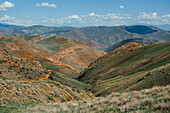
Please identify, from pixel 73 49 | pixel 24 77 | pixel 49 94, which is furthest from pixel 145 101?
pixel 73 49

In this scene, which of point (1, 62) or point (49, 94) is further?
point (1, 62)

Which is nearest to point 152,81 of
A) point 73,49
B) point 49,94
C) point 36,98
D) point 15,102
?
point 49,94

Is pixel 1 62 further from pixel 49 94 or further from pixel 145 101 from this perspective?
pixel 145 101

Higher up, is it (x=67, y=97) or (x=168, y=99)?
(x=168, y=99)

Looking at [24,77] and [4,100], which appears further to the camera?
[24,77]

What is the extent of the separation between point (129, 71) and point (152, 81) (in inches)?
807

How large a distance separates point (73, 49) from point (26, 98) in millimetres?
149029

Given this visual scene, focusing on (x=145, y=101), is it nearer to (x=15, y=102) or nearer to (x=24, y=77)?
(x=15, y=102)

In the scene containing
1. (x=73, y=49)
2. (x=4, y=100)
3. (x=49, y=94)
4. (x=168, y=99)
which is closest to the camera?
(x=168, y=99)

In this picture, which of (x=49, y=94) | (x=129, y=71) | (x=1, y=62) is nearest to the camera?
(x=49, y=94)

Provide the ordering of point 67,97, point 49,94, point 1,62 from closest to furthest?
1. point 49,94
2. point 67,97
3. point 1,62

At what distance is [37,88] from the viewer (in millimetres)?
25094

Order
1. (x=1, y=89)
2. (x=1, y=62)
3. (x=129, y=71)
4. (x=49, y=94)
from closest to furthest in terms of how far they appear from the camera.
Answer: (x=1, y=89) → (x=49, y=94) → (x=1, y=62) → (x=129, y=71)

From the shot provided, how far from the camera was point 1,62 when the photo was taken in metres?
41.2
